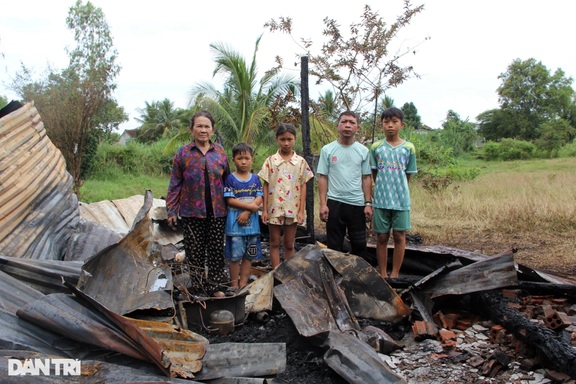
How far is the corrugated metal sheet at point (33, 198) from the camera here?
3711mm

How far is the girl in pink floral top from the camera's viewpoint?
409 cm

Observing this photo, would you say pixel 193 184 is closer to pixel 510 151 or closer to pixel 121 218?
pixel 121 218

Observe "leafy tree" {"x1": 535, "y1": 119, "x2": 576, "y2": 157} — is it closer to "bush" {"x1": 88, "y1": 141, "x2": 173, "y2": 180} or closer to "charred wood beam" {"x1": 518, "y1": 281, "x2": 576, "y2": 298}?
"bush" {"x1": 88, "y1": 141, "x2": 173, "y2": 180}

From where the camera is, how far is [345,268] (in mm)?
3607

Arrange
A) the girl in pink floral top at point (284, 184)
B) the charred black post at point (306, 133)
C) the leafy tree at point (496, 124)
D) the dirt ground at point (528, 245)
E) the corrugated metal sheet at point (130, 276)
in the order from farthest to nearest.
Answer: the leafy tree at point (496, 124) < the dirt ground at point (528, 245) < the charred black post at point (306, 133) < the girl in pink floral top at point (284, 184) < the corrugated metal sheet at point (130, 276)

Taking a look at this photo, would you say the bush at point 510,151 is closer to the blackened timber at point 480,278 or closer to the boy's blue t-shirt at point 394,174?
the boy's blue t-shirt at point 394,174

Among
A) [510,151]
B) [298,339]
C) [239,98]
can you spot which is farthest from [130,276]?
[510,151]

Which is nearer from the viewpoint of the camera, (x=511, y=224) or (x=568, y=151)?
(x=511, y=224)

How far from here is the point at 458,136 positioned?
26.5 m

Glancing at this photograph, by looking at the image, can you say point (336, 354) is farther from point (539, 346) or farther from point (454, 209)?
point (454, 209)

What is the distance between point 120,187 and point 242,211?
14705mm

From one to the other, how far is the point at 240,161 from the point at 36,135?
232cm

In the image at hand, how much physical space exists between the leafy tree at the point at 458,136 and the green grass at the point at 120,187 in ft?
46.9

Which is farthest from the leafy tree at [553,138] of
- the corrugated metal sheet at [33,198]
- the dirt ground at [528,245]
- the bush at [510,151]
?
the corrugated metal sheet at [33,198]
